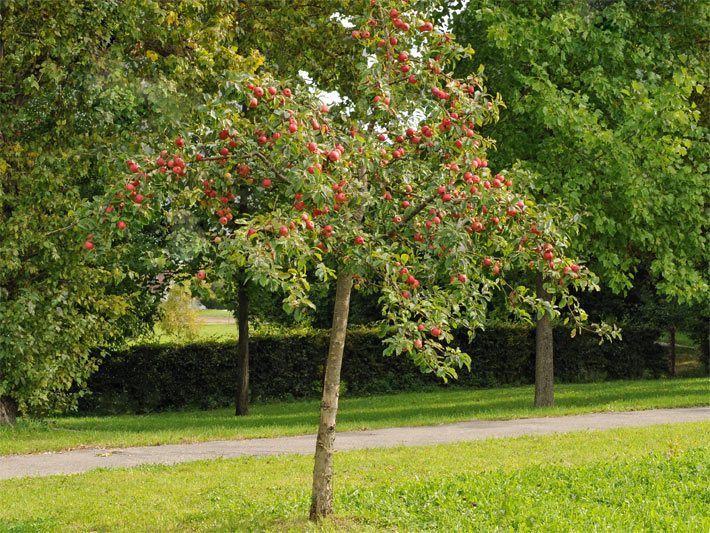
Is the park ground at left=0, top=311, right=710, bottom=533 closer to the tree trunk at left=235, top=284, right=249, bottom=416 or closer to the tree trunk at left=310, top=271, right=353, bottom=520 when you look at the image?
the tree trunk at left=310, top=271, right=353, bottom=520

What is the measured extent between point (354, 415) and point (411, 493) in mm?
9656

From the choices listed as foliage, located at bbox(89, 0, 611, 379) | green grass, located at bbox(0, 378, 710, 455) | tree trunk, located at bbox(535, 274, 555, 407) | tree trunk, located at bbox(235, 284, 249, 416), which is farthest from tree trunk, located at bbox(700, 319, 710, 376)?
foliage, located at bbox(89, 0, 611, 379)

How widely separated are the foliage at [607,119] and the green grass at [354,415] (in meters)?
2.99

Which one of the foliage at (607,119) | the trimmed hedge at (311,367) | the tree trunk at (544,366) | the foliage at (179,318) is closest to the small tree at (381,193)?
the foliage at (607,119)

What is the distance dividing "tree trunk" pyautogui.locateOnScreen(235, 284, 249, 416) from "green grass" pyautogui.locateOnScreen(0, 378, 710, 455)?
1.28 ft

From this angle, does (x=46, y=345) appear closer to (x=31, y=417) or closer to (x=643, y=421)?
(x=31, y=417)

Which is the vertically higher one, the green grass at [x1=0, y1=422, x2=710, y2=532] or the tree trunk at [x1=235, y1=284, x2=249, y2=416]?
the tree trunk at [x1=235, y1=284, x2=249, y2=416]

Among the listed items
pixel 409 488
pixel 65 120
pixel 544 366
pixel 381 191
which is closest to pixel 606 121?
pixel 544 366

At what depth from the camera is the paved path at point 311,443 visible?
1167cm

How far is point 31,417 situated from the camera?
57.9 feet

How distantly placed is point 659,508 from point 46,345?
11.4m

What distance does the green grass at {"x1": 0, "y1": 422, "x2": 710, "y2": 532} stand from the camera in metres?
7.50

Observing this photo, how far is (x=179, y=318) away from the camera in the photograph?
2541 cm

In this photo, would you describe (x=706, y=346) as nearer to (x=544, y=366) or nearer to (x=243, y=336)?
(x=544, y=366)
